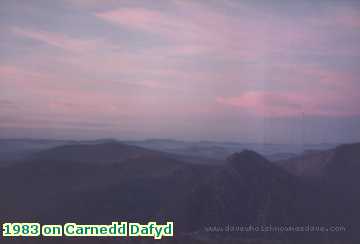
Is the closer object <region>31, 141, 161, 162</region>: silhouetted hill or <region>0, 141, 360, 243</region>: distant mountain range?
<region>0, 141, 360, 243</region>: distant mountain range

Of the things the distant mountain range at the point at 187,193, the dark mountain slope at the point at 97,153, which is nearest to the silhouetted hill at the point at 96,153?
the dark mountain slope at the point at 97,153

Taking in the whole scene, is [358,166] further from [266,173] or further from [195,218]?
[195,218]

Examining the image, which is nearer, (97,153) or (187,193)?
(187,193)

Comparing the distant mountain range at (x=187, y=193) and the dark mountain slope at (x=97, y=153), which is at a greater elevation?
the dark mountain slope at (x=97, y=153)

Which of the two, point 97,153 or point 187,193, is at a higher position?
point 97,153

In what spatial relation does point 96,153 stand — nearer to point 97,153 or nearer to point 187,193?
point 97,153

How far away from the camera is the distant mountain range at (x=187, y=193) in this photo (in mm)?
18203

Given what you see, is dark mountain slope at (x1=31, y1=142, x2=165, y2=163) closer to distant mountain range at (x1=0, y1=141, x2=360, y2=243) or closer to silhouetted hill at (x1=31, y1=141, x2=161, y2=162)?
silhouetted hill at (x1=31, y1=141, x2=161, y2=162)

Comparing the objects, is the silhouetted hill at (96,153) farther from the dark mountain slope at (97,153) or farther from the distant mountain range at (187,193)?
the distant mountain range at (187,193)

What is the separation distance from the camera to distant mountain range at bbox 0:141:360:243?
717 inches

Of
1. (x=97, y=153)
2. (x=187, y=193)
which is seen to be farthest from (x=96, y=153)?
(x=187, y=193)

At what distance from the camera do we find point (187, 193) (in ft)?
66.0

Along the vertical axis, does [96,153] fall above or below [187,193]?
above

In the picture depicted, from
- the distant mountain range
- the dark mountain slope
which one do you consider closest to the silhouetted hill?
the dark mountain slope
